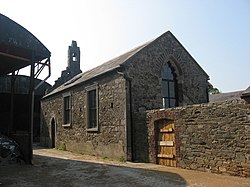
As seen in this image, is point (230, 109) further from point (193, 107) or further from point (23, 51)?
point (23, 51)

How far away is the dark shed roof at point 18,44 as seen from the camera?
10.7m

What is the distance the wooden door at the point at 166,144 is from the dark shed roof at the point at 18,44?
618 cm

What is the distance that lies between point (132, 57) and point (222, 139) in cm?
612

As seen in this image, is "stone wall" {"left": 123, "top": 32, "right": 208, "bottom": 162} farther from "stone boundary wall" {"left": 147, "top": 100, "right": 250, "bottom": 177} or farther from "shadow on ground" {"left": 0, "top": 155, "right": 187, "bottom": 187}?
"shadow on ground" {"left": 0, "top": 155, "right": 187, "bottom": 187}

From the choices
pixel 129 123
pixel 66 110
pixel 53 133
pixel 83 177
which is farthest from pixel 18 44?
pixel 53 133

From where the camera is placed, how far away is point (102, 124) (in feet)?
45.1

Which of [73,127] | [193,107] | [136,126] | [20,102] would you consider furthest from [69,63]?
[193,107]

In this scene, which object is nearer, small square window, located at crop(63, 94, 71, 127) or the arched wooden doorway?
small square window, located at crop(63, 94, 71, 127)

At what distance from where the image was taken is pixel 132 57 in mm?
12906

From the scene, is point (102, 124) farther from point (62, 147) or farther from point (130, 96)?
point (62, 147)

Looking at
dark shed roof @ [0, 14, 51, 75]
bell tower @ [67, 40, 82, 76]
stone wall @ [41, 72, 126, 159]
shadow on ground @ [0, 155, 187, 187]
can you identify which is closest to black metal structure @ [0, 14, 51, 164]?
dark shed roof @ [0, 14, 51, 75]

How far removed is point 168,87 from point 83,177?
7899 mm

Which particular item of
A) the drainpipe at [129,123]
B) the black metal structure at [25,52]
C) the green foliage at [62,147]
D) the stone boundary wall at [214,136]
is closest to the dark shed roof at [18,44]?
the black metal structure at [25,52]

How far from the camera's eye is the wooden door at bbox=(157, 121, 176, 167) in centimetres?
1043
